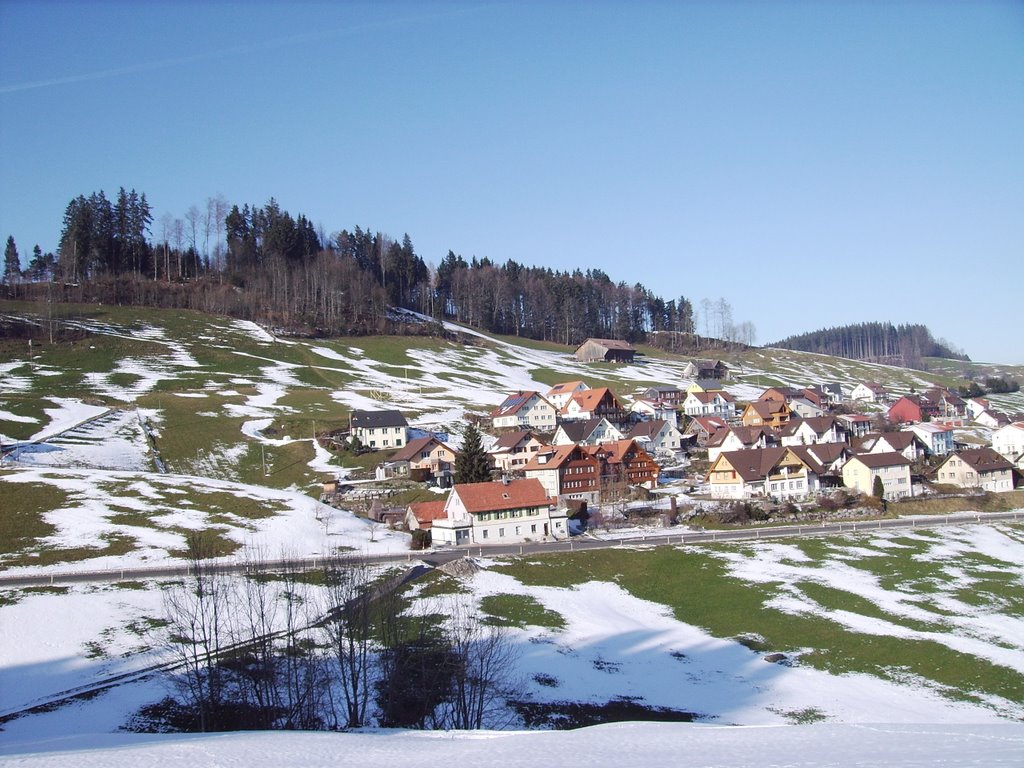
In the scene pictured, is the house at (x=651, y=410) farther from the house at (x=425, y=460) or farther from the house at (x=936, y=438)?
the house at (x=425, y=460)

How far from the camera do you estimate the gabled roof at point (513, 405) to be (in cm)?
11717

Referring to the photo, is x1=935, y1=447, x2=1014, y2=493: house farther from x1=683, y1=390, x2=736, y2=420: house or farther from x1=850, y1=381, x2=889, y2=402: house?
x1=850, y1=381, x2=889, y2=402: house

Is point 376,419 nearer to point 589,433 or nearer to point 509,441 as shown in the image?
point 509,441

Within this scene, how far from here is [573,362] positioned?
191 m

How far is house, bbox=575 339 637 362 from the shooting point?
193375mm

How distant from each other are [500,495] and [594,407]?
55.3 metres

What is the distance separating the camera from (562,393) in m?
138

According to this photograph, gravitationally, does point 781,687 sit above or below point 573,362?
below

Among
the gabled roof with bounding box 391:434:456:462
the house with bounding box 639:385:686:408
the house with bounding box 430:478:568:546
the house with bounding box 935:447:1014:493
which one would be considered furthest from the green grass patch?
the house with bounding box 639:385:686:408

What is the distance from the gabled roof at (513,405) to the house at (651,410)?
59.5ft

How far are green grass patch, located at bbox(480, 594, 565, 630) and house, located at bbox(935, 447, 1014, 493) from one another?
60519 millimetres

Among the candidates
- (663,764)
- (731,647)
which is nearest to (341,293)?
(731,647)

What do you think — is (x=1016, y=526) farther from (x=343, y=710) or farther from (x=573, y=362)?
(x=573, y=362)

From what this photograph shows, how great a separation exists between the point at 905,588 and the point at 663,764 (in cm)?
4092
